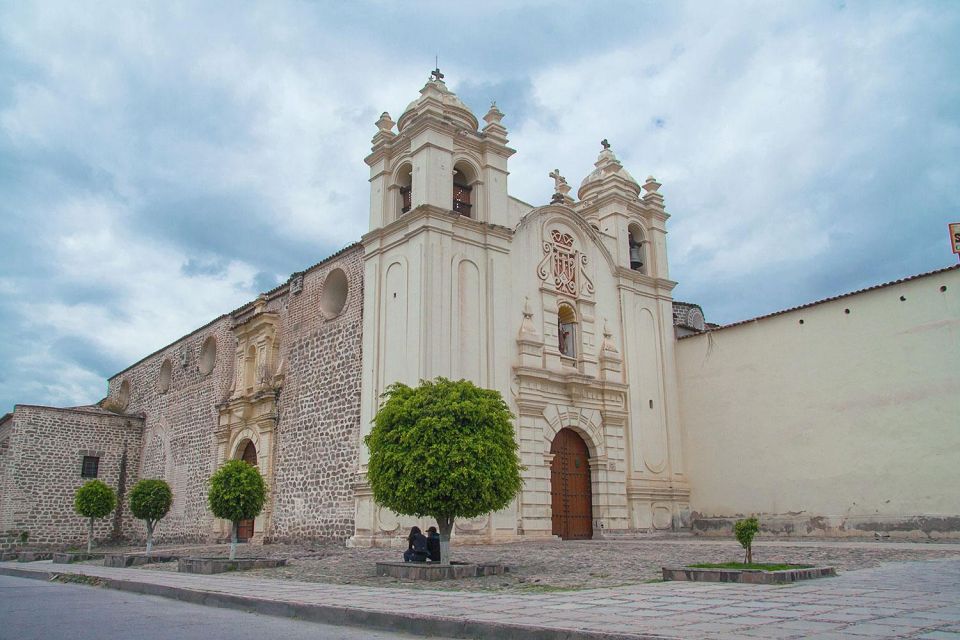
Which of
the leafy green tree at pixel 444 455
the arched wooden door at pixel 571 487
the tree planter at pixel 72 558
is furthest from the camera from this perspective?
the arched wooden door at pixel 571 487

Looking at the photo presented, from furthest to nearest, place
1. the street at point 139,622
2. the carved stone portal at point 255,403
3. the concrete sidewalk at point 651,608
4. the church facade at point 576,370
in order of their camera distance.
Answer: the carved stone portal at point 255,403 < the church facade at point 576,370 < the street at point 139,622 < the concrete sidewalk at point 651,608

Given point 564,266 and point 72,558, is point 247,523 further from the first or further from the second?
point 564,266

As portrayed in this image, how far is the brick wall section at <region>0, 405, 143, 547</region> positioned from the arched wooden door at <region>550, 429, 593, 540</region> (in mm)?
17600

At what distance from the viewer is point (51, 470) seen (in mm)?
25297

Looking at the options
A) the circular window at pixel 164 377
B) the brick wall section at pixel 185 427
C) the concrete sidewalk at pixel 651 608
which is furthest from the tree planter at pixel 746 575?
the circular window at pixel 164 377

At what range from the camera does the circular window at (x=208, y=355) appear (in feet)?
83.8

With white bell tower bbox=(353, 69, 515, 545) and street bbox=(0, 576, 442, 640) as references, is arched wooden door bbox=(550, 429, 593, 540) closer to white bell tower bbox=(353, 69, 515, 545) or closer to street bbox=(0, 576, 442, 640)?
white bell tower bbox=(353, 69, 515, 545)

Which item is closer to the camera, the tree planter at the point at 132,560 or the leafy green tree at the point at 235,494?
the leafy green tree at the point at 235,494

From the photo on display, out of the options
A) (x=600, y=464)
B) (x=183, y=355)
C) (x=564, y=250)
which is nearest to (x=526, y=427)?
(x=600, y=464)

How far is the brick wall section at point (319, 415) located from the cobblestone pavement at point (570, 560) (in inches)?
96.4

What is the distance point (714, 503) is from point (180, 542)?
54.2 ft

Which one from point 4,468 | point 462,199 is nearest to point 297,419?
point 462,199

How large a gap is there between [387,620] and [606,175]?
59.3 feet

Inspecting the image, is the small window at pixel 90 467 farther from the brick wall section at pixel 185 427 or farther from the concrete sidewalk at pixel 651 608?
the concrete sidewalk at pixel 651 608
